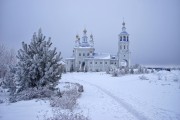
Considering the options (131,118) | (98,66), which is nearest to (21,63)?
(131,118)

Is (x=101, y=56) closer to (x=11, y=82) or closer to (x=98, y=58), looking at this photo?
(x=98, y=58)

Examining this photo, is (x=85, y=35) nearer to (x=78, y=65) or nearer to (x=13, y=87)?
(x=78, y=65)

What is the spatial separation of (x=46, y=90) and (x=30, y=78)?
1683mm

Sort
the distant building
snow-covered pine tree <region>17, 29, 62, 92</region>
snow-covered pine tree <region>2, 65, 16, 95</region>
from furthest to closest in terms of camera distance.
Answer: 1. the distant building
2. snow-covered pine tree <region>2, 65, 16, 95</region>
3. snow-covered pine tree <region>17, 29, 62, 92</region>

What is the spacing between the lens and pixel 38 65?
1303 cm

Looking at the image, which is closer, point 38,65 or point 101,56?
point 38,65

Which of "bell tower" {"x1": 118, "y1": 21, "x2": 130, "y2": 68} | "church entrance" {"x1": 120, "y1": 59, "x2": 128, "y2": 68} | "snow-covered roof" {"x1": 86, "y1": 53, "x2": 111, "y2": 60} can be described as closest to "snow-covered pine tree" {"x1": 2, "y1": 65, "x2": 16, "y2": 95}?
"snow-covered roof" {"x1": 86, "y1": 53, "x2": 111, "y2": 60}

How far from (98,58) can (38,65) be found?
59.1 m

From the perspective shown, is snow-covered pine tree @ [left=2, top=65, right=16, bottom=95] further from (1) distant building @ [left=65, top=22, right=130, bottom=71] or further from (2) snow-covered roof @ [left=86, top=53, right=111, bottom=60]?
(2) snow-covered roof @ [left=86, top=53, right=111, bottom=60]

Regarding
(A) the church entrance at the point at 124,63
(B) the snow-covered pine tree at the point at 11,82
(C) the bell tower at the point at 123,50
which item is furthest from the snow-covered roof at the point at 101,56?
(B) the snow-covered pine tree at the point at 11,82

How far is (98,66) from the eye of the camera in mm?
71500

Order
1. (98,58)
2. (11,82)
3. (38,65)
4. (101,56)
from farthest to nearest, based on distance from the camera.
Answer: (101,56)
(98,58)
(11,82)
(38,65)

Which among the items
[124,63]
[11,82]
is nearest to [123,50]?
[124,63]

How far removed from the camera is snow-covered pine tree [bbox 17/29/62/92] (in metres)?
13.1
